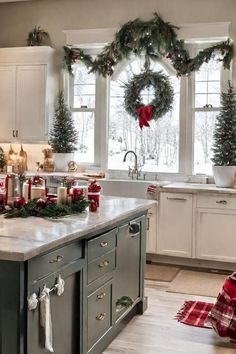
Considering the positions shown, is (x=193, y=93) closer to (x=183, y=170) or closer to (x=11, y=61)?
(x=183, y=170)

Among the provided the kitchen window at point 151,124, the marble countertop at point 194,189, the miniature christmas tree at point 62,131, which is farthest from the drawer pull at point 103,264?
the miniature christmas tree at point 62,131

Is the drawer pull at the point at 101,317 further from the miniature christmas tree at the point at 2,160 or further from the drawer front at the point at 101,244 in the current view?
the miniature christmas tree at the point at 2,160

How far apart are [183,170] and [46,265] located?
4.01m

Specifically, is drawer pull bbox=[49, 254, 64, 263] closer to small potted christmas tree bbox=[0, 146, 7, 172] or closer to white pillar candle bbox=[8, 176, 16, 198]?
white pillar candle bbox=[8, 176, 16, 198]

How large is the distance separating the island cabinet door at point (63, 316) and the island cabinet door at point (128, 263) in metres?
0.65

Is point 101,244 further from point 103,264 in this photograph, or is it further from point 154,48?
point 154,48

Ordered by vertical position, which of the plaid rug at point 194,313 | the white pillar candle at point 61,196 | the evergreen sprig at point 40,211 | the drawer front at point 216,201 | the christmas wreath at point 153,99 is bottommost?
the plaid rug at point 194,313

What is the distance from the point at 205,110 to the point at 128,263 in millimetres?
2987

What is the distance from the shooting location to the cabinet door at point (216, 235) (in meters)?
5.44

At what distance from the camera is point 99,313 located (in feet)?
10.8

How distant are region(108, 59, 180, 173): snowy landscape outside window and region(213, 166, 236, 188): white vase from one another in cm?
78

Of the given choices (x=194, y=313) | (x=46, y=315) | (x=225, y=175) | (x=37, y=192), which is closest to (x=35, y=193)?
(x=37, y=192)

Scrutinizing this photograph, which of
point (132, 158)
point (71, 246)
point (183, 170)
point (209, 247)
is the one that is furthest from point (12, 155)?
point (71, 246)

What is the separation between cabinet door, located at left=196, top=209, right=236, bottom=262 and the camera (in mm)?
5441
